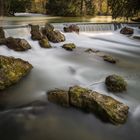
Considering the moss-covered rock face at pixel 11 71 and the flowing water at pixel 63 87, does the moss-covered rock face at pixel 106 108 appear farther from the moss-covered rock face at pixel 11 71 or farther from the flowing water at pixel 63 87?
the moss-covered rock face at pixel 11 71

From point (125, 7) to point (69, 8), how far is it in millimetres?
14675

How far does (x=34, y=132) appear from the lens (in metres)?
6.08

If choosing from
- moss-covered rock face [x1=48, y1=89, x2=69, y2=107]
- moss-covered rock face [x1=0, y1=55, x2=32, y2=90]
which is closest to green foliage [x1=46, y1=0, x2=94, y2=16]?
moss-covered rock face [x1=0, y1=55, x2=32, y2=90]

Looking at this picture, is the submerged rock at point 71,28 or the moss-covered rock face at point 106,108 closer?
the moss-covered rock face at point 106,108

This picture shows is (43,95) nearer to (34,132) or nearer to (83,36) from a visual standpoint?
(34,132)

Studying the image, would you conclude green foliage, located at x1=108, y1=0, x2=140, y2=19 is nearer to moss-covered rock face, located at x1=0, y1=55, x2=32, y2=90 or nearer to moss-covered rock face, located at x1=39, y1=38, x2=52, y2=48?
moss-covered rock face, located at x1=39, y1=38, x2=52, y2=48

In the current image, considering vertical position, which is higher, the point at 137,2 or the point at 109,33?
the point at 137,2

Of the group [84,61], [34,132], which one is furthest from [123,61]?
[34,132]

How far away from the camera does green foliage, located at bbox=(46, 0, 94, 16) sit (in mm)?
34906

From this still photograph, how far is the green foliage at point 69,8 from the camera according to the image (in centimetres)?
3491

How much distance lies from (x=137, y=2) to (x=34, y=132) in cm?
1701

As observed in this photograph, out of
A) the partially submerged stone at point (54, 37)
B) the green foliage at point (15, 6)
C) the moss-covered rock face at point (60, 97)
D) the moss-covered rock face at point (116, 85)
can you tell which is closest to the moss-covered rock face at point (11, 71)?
the moss-covered rock face at point (60, 97)

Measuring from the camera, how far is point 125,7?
21.6 m

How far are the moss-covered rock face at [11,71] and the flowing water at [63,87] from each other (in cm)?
19
